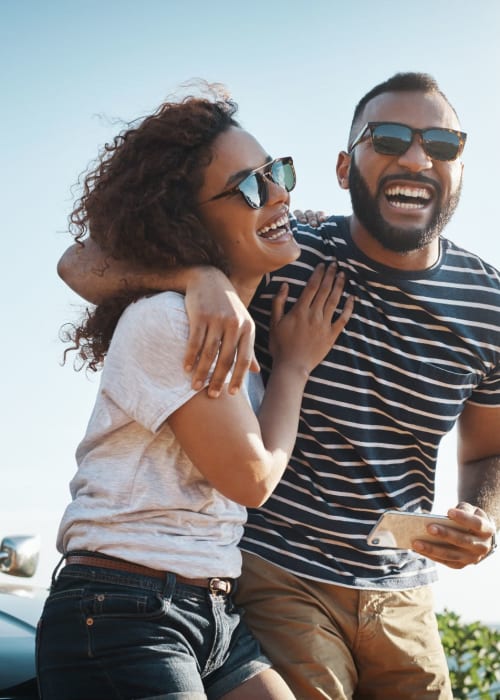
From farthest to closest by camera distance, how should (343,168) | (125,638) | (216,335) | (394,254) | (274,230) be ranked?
(343,168) → (394,254) → (274,230) → (216,335) → (125,638)

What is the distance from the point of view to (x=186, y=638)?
2516mm

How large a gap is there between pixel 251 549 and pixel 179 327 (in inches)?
40.2

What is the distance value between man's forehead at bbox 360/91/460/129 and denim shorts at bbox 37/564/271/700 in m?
2.07

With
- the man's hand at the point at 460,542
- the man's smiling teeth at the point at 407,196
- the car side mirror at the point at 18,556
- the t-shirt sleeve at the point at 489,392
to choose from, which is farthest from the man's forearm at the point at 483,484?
the car side mirror at the point at 18,556

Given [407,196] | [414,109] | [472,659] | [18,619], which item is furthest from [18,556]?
[472,659]

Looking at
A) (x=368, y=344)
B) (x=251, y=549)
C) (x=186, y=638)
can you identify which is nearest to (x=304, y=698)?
(x=251, y=549)

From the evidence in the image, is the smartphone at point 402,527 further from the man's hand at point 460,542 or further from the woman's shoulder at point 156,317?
the woman's shoulder at point 156,317

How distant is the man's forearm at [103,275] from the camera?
282 cm

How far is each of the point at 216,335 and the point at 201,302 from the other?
124mm

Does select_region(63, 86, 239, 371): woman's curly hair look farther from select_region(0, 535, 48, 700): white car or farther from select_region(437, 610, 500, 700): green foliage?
select_region(437, 610, 500, 700): green foliage

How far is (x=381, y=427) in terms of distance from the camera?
132 inches

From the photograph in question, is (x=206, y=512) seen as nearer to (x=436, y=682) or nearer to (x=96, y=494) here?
(x=96, y=494)

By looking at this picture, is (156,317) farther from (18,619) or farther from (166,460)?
(18,619)

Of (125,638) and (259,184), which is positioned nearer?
(125,638)
